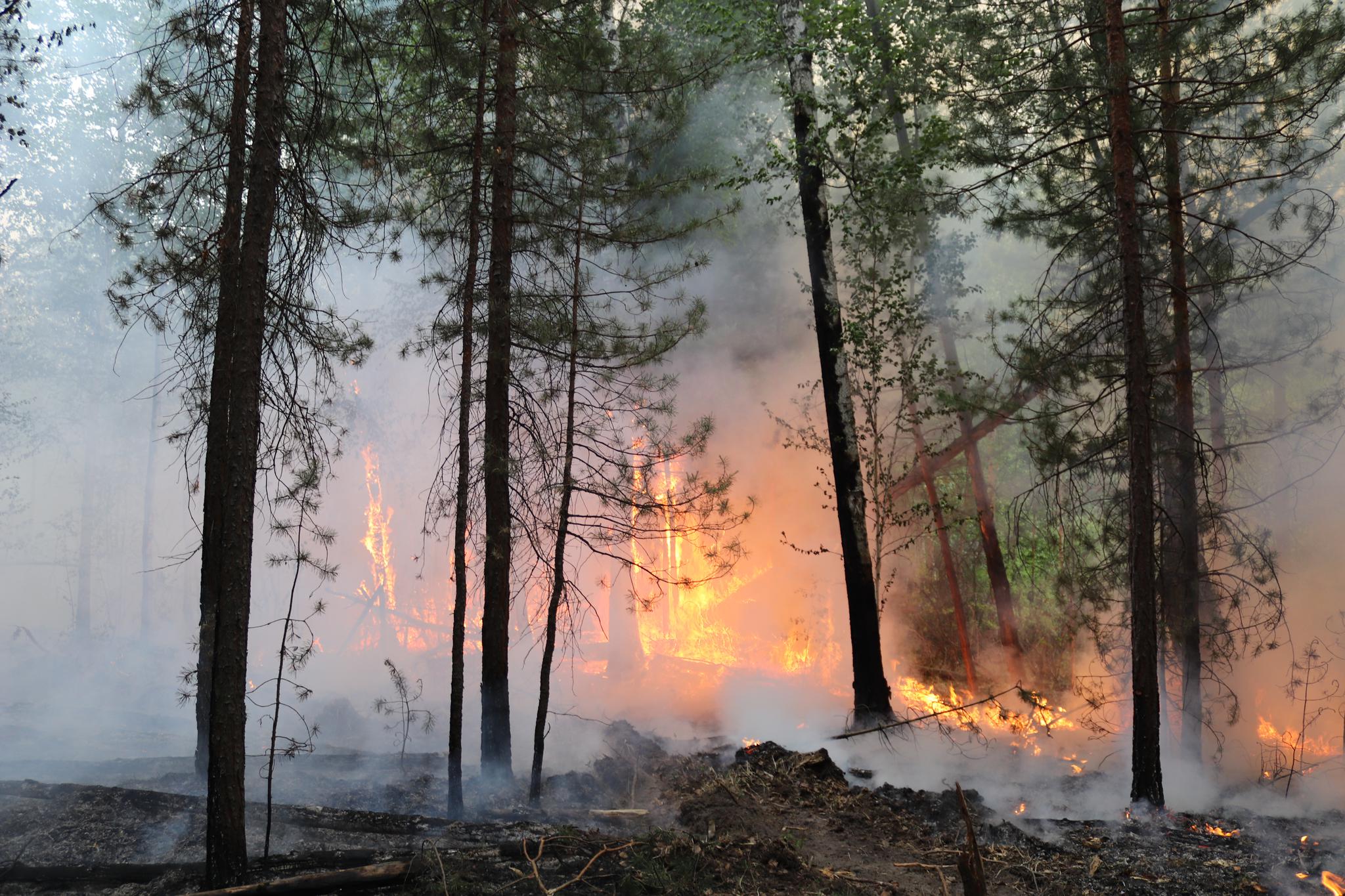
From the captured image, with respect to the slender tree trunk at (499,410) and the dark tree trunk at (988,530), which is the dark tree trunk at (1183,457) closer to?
the dark tree trunk at (988,530)

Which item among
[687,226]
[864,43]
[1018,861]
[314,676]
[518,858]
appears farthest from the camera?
[314,676]

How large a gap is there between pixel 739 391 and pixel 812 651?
4989mm

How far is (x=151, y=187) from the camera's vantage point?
20.7ft

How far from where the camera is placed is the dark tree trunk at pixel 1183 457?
9.05m

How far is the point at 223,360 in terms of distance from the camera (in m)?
7.60

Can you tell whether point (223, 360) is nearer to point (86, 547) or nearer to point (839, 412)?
point (839, 412)

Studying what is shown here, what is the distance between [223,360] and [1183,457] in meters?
10.2

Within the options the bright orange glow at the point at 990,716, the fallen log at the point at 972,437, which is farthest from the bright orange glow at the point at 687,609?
the fallen log at the point at 972,437

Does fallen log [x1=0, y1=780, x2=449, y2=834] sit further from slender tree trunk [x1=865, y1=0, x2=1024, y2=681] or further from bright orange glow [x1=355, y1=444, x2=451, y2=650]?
bright orange glow [x1=355, y1=444, x2=451, y2=650]

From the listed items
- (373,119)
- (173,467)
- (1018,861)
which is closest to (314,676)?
(173,467)

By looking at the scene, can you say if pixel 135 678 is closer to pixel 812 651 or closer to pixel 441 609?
pixel 441 609

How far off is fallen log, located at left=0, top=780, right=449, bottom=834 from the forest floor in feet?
0.06

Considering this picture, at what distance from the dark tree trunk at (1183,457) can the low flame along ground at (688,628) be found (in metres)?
1.58

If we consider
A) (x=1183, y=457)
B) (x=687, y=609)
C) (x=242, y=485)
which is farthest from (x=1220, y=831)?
(x=687, y=609)
